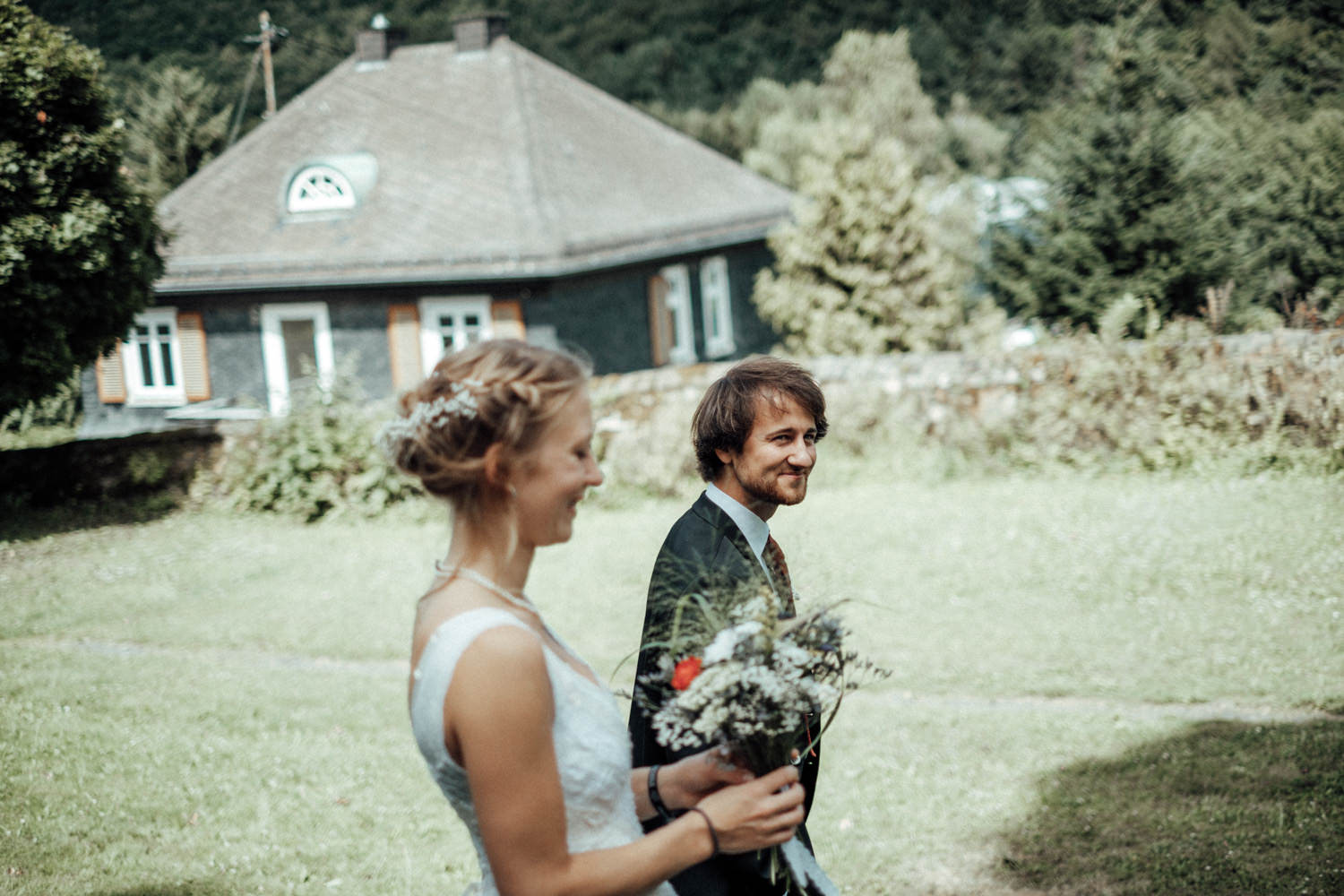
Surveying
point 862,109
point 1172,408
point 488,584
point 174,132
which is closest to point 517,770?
point 488,584

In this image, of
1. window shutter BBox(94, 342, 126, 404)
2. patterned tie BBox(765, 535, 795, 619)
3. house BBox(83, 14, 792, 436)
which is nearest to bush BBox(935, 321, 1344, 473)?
house BBox(83, 14, 792, 436)

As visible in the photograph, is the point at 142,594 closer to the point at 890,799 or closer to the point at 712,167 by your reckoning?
the point at 890,799

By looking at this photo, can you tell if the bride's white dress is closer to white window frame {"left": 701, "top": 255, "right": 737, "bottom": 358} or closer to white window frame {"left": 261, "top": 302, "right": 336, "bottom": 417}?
white window frame {"left": 261, "top": 302, "right": 336, "bottom": 417}

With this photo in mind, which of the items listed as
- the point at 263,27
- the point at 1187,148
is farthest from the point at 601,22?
the point at 1187,148

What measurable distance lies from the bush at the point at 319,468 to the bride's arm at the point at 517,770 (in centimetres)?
1108

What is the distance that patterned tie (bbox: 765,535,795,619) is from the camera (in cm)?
249

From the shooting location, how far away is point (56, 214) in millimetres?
11961

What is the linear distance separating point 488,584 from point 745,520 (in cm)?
118

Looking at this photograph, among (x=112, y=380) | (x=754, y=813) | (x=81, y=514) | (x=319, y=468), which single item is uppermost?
(x=112, y=380)

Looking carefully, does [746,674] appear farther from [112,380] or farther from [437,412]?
[112,380]

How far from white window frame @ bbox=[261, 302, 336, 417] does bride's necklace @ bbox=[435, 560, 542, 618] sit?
18295mm

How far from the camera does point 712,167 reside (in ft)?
89.8

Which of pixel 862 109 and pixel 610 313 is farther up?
pixel 862 109

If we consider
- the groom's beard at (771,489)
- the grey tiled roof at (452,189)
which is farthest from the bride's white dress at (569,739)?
the grey tiled roof at (452,189)
